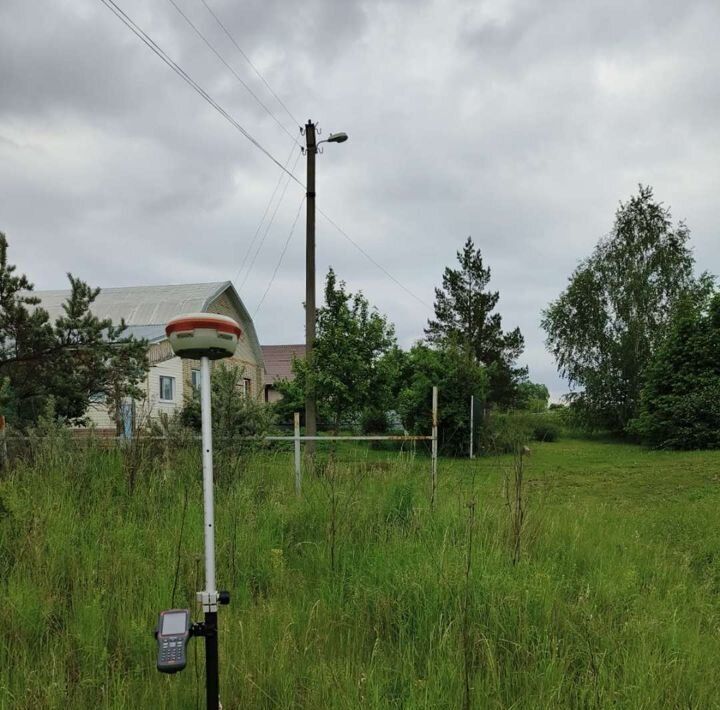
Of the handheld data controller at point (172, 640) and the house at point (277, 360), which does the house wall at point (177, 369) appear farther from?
the handheld data controller at point (172, 640)

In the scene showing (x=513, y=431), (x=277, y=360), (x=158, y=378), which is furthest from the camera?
(x=277, y=360)

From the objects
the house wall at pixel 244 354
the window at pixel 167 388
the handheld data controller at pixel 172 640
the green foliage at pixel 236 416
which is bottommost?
the handheld data controller at pixel 172 640

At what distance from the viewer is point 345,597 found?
317cm

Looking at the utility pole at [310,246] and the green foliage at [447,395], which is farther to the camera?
the green foliage at [447,395]

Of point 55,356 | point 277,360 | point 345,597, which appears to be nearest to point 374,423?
point 55,356

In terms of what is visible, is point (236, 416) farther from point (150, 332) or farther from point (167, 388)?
point (167, 388)

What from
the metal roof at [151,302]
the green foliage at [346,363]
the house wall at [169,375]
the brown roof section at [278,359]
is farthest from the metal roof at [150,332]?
the brown roof section at [278,359]

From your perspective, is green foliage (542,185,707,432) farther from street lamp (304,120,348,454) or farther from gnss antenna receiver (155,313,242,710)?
gnss antenna receiver (155,313,242,710)

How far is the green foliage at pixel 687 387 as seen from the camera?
17.7 m

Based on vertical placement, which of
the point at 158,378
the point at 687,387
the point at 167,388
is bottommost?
the point at 687,387

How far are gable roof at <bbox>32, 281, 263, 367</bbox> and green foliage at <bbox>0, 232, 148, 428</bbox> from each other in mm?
12576

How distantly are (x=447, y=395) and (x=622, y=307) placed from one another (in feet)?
37.0

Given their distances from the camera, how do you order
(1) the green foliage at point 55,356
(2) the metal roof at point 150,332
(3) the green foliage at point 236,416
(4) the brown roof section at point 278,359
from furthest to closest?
(4) the brown roof section at point 278,359 → (2) the metal roof at point 150,332 → (1) the green foliage at point 55,356 → (3) the green foliage at point 236,416

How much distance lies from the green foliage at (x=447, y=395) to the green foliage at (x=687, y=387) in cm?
618
